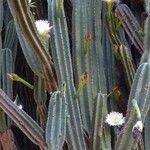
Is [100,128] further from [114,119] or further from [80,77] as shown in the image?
[80,77]

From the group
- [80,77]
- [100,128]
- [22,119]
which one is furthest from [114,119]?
[22,119]

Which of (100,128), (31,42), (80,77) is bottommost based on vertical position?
(100,128)

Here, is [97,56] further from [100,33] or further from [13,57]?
[13,57]

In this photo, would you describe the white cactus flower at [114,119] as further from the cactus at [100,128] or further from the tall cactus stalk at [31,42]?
the tall cactus stalk at [31,42]

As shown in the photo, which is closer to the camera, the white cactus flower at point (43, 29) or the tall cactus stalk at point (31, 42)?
the tall cactus stalk at point (31, 42)

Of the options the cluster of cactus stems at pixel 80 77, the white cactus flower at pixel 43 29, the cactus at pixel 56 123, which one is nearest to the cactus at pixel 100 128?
the cluster of cactus stems at pixel 80 77

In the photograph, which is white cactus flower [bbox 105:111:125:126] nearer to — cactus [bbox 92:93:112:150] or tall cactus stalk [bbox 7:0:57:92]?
cactus [bbox 92:93:112:150]

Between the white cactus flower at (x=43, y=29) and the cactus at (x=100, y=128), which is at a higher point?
the white cactus flower at (x=43, y=29)
